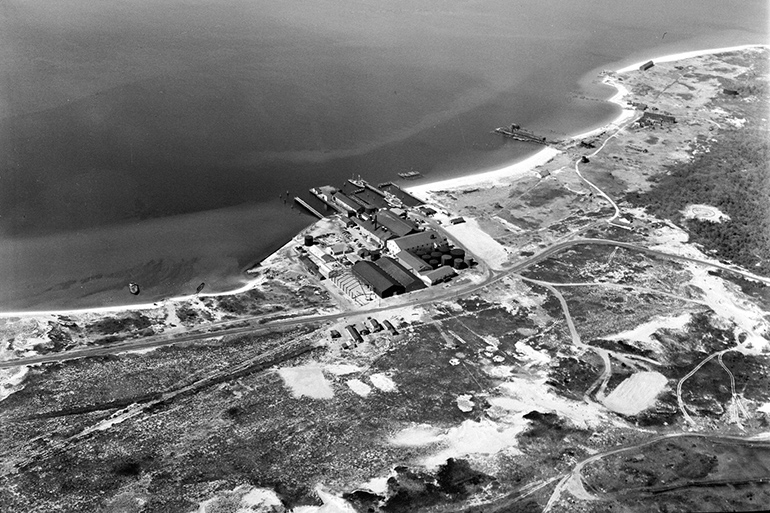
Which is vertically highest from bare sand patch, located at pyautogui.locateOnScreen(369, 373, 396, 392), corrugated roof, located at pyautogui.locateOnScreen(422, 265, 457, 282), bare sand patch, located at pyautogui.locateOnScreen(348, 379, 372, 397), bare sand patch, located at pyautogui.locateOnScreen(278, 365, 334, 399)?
corrugated roof, located at pyautogui.locateOnScreen(422, 265, 457, 282)

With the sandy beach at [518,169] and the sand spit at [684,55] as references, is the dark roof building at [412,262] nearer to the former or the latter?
the sandy beach at [518,169]

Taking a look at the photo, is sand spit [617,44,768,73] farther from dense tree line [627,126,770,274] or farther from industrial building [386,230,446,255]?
industrial building [386,230,446,255]

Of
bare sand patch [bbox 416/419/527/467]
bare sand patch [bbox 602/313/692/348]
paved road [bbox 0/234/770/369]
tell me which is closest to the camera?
bare sand patch [bbox 416/419/527/467]

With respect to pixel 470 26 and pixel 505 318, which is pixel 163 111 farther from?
pixel 470 26

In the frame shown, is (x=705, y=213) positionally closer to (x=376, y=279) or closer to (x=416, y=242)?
(x=416, y=242)

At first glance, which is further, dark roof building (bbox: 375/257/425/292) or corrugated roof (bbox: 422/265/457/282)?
corrugated roof (bbox: 422/265/457/282)

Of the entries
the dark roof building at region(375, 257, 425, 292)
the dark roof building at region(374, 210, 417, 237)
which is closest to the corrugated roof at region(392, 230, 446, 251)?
the dark roof building at region(374, 210, 417, 237)

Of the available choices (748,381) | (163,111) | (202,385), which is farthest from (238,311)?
(163,111)

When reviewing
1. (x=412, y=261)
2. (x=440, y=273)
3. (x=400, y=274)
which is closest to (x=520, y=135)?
(x=412, y=261)
